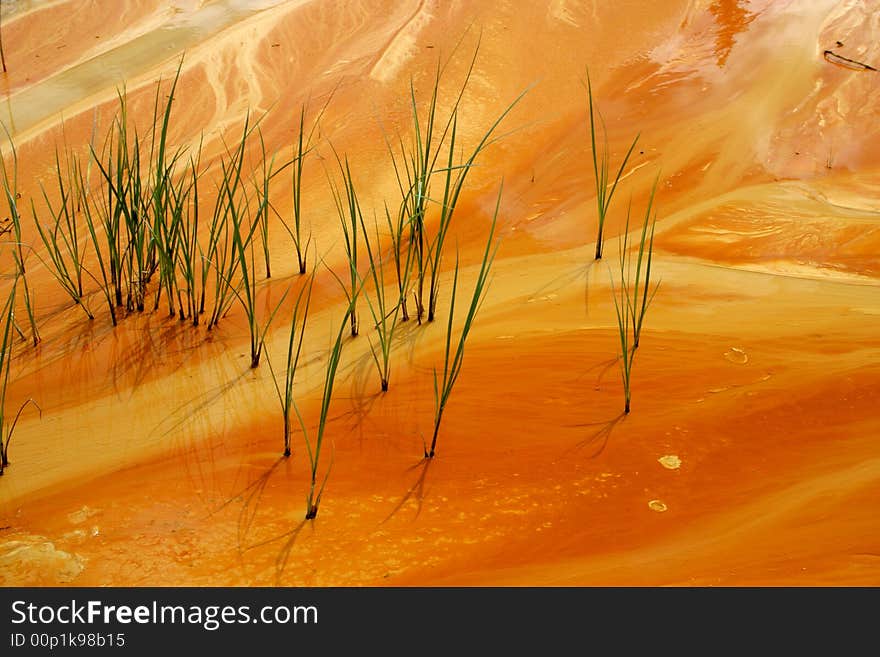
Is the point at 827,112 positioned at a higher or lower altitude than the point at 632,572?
higher

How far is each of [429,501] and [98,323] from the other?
986 millimetres

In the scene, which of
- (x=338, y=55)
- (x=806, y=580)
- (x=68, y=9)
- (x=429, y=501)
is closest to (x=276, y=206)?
(x=338, y=55)

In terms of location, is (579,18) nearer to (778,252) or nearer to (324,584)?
(778,252)

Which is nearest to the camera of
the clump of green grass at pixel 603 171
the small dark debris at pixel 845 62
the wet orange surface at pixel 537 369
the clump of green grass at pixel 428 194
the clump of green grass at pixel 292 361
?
the wet orange surface at pixel 537 369

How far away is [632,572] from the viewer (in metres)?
1.36

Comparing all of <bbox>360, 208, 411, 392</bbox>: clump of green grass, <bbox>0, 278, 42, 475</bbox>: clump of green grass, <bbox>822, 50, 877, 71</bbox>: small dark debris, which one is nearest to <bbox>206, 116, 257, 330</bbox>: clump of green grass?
<bbox>360, 208, 411, 392</bbox>: clump of green grass

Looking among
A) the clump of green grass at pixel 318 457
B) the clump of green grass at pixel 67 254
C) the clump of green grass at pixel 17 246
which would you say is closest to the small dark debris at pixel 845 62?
the clump of green grass at pixel 318 457

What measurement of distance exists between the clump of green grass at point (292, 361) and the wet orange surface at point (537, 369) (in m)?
0.03

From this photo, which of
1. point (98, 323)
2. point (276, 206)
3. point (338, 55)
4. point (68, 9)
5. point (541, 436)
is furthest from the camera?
point (68, 9)

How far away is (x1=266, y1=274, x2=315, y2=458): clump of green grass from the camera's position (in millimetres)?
1546

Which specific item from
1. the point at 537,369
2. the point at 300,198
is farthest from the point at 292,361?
the point at 300,198

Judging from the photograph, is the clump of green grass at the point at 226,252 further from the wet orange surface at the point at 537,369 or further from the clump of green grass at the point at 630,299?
the clump of green grass at the point at 630,299

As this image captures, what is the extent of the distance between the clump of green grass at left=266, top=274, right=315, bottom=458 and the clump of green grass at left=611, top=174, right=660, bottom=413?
611 millimetres

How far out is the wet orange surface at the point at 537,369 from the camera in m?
1.43
